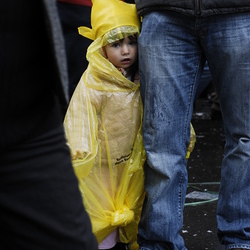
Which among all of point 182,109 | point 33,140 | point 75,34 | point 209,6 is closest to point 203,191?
point 75,34

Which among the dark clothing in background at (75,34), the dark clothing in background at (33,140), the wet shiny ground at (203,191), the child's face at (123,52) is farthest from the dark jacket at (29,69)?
the dark clothing in background at (75,34)

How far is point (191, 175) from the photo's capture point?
4723 millimetres

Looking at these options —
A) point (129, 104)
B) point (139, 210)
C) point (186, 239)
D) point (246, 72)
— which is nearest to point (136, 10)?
point (129, 104)

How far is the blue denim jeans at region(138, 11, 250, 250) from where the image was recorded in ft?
8.84

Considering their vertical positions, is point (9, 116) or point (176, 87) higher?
point (9, 116)

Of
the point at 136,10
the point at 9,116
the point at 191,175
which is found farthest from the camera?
the point at 191,175

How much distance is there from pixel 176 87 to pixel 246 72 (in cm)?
33

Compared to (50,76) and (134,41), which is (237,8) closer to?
(134,41)

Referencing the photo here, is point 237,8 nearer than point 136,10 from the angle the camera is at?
Yes

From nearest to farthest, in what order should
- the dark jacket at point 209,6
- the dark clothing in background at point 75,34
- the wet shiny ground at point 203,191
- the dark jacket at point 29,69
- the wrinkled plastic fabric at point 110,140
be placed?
the dark jacket at point 29,69 < the dark jacket at point 209,6 < the wrinkled plastic fabric at point 110,140 < the wet shiny ground at point 203,191 < the dark clothing in background at point 75,34

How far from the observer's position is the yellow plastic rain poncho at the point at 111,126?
2.94m

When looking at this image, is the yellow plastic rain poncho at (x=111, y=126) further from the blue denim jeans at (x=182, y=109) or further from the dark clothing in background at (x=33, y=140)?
the dark clothing in background at (x=33, y=140)

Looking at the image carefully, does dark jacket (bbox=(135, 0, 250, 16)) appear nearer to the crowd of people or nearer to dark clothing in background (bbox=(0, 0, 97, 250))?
the crowd of people

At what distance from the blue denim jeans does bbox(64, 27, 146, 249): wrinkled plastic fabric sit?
0.13 m
